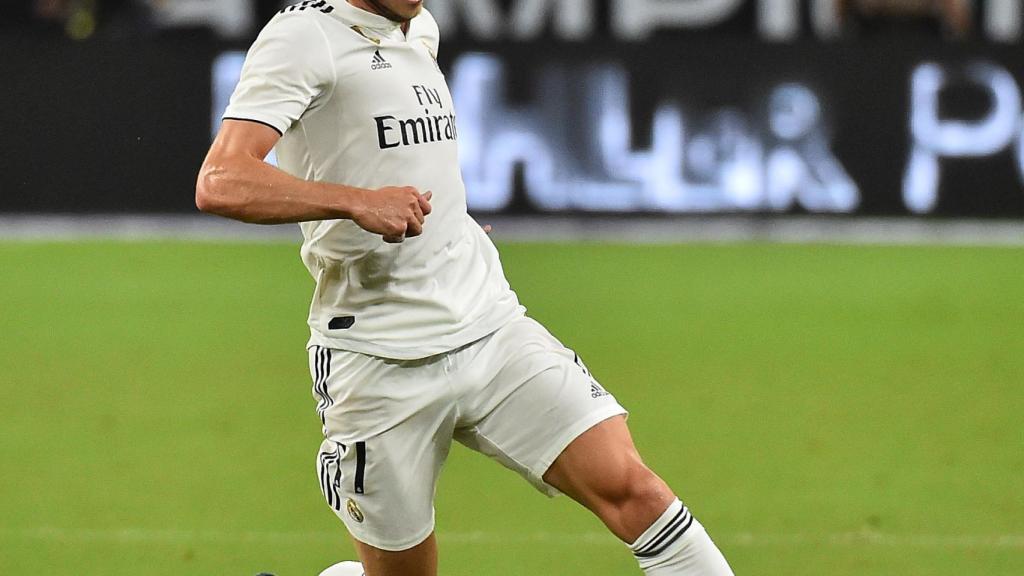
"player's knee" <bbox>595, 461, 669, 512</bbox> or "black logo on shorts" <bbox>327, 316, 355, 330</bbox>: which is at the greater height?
"black logo on shorts" <bbox>327, 316, 355, 330</bbox>

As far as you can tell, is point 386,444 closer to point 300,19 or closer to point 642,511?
point 642,511

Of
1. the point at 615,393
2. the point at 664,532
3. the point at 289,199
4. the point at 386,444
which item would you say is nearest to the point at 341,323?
the point at 386,444

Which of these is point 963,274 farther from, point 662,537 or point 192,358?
point 662,537

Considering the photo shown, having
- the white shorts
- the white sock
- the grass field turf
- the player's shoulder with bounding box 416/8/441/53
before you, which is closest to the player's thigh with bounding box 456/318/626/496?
the white shorts

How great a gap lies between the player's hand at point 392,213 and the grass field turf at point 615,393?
2.03 m

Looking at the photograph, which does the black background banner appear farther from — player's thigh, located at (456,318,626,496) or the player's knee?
the player's knee

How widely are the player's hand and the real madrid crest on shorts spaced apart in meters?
0.76

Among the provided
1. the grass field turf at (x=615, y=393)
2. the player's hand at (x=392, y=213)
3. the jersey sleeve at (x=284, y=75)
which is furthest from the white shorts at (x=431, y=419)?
the grass field turf at (x=615, y=393)

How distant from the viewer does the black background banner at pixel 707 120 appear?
39.5 ft

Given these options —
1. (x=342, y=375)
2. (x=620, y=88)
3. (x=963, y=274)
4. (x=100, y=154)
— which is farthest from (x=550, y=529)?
(x=100, y=154)

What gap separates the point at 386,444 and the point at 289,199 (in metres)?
0.73

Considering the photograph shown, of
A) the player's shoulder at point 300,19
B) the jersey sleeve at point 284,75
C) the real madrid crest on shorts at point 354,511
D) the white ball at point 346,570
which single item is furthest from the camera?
the white ball at point 346,570

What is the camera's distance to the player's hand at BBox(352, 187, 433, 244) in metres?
3.64

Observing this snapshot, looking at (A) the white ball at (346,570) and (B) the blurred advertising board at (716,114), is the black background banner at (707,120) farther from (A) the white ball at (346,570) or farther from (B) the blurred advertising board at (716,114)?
(A) the white ball at (346,570)
